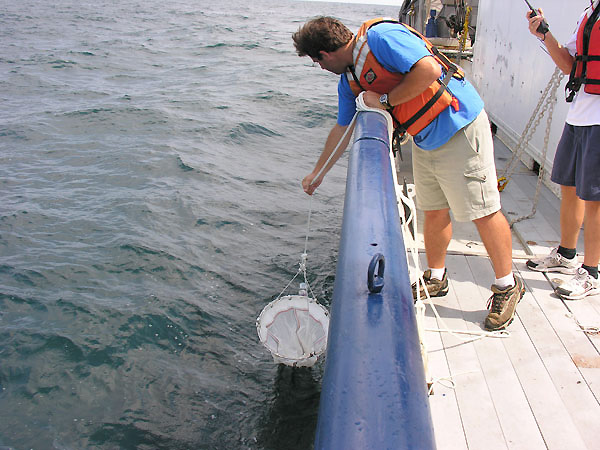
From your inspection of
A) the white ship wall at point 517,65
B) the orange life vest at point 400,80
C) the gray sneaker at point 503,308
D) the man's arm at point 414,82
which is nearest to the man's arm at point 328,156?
the orange life vest at point 400,80

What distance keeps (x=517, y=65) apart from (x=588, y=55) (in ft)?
10.8

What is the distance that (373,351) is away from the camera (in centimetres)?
107

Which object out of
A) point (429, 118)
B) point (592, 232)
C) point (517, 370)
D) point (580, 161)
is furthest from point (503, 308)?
point (429, 118)

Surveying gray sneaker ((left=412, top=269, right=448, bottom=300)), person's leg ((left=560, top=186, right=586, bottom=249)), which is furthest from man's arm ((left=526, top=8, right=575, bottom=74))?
gray sneaker ((left=412, top=269, right=448, bottom=300))

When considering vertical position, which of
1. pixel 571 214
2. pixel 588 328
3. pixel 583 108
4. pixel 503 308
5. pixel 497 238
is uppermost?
pixel 583 108

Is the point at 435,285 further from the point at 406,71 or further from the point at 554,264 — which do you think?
the point at 406,71

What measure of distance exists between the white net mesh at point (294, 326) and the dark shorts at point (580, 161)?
175 centimetres

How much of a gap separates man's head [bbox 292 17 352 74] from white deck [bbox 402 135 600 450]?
1.57m

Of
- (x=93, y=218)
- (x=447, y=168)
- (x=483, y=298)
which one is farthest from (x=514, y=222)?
(x=93, y=218)

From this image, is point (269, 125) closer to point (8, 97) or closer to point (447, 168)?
point (8, 97)

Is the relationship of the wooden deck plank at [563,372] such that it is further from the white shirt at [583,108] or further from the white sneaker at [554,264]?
the white shirt at [583,108]

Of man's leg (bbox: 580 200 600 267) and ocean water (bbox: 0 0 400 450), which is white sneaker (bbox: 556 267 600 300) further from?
ocean water (bbox: 0 0 400 450)

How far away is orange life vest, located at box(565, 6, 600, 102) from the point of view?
2.93m

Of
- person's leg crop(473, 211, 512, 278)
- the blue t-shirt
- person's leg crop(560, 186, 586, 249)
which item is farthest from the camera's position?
person's leg crop(560, 186, 586, 249)
